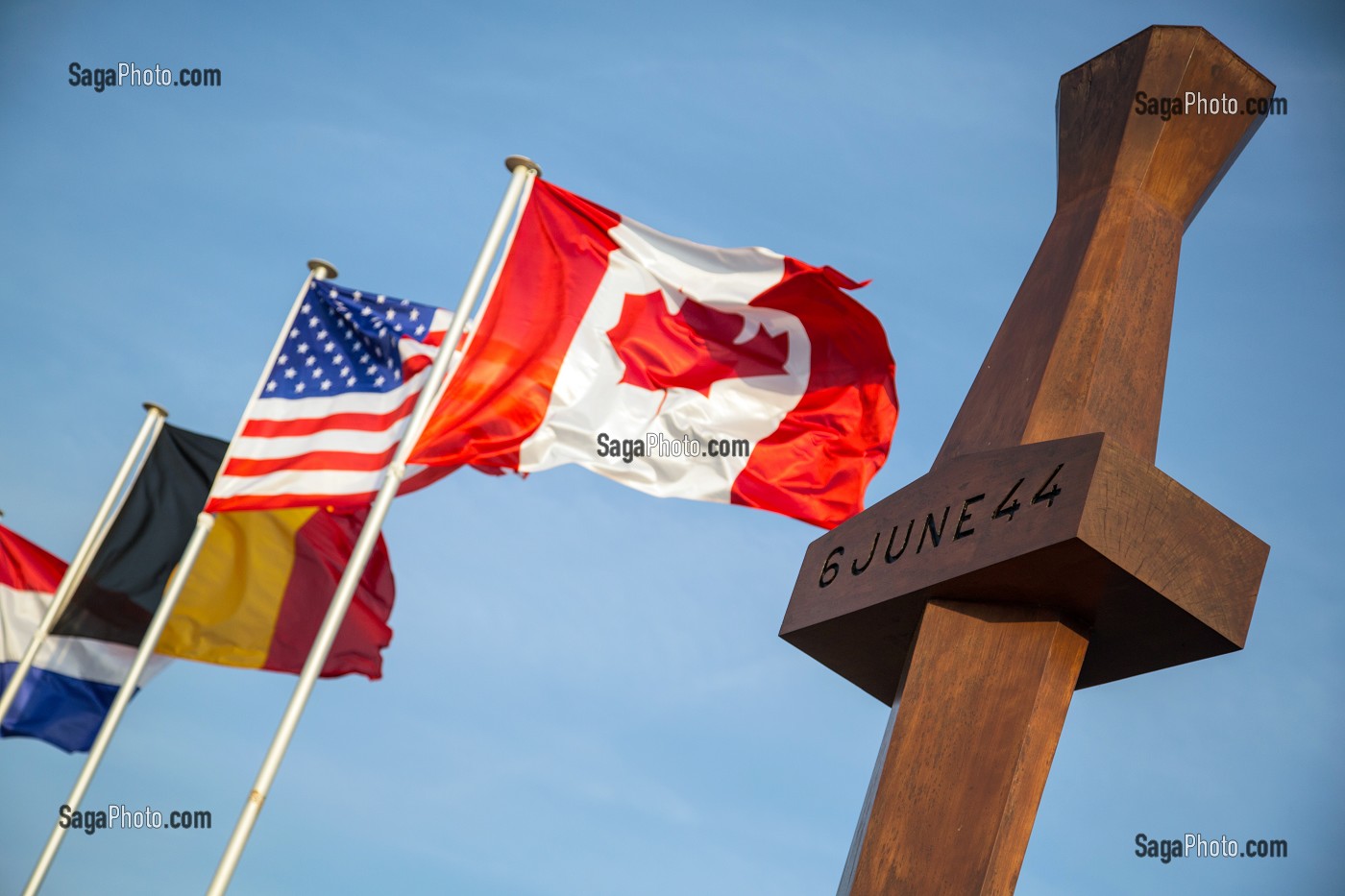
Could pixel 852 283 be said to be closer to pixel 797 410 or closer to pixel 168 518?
pixel 797 410

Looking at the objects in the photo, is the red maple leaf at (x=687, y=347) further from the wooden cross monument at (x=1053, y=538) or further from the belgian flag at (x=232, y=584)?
the wooden cross monument at (x=1053, y=538)

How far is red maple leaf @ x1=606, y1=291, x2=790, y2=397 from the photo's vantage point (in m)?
11.0

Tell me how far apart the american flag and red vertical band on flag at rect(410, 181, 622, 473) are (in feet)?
2.53

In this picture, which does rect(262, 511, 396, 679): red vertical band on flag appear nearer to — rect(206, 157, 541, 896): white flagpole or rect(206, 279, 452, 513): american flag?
rect(206, 279, 452, 513): american flag

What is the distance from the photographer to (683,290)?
1124 centimetres

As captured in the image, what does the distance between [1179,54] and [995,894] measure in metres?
2.51

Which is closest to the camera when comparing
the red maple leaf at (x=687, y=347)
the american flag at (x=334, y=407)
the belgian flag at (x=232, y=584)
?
the red maple leaf at (x=687, y=347)

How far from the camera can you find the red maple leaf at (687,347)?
35.9 feet

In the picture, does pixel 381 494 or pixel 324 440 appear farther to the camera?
pixel 324 440

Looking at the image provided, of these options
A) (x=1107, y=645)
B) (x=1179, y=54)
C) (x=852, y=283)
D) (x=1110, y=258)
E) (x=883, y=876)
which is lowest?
(x=883, y=876)

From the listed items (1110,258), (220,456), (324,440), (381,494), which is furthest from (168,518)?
(1110,258)

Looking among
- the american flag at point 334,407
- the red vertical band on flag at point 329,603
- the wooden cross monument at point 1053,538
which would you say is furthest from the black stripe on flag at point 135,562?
the wooden cross monument at point 1053,538

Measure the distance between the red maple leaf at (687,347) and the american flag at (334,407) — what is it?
186 cm
